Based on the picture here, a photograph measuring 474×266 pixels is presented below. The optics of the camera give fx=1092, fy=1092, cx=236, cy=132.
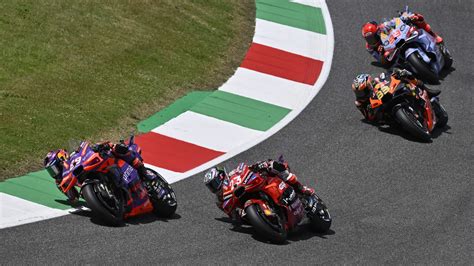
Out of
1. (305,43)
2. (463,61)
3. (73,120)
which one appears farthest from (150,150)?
(463,61)

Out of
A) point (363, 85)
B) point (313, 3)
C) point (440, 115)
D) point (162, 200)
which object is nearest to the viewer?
point (162, 200)

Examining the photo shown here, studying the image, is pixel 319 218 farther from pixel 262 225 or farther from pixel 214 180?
pixel 214 180

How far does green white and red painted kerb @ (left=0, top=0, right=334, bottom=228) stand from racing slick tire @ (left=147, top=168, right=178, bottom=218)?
128cm

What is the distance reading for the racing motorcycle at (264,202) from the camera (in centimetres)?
1521

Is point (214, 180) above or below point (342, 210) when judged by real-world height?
above

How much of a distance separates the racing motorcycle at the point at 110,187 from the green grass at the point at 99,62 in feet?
6.43

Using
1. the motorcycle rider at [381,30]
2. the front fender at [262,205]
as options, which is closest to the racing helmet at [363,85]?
the motorcycle rider at [381,30]

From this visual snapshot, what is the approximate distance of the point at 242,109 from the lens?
20.8 m

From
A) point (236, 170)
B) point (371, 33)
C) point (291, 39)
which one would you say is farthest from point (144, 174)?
point (291, 39)

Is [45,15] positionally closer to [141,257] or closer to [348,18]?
[348,18]

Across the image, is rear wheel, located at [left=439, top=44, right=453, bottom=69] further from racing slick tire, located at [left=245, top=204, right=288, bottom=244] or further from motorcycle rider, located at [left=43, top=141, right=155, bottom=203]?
motorcycle rider, located at [left=43, top=141, right=155, bottom=203]

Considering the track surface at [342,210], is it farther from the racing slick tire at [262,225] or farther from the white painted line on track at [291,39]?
the white painted line on track at [291,39]

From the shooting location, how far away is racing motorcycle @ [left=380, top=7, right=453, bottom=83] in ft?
75.8

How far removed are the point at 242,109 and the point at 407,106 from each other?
10.2 feet
